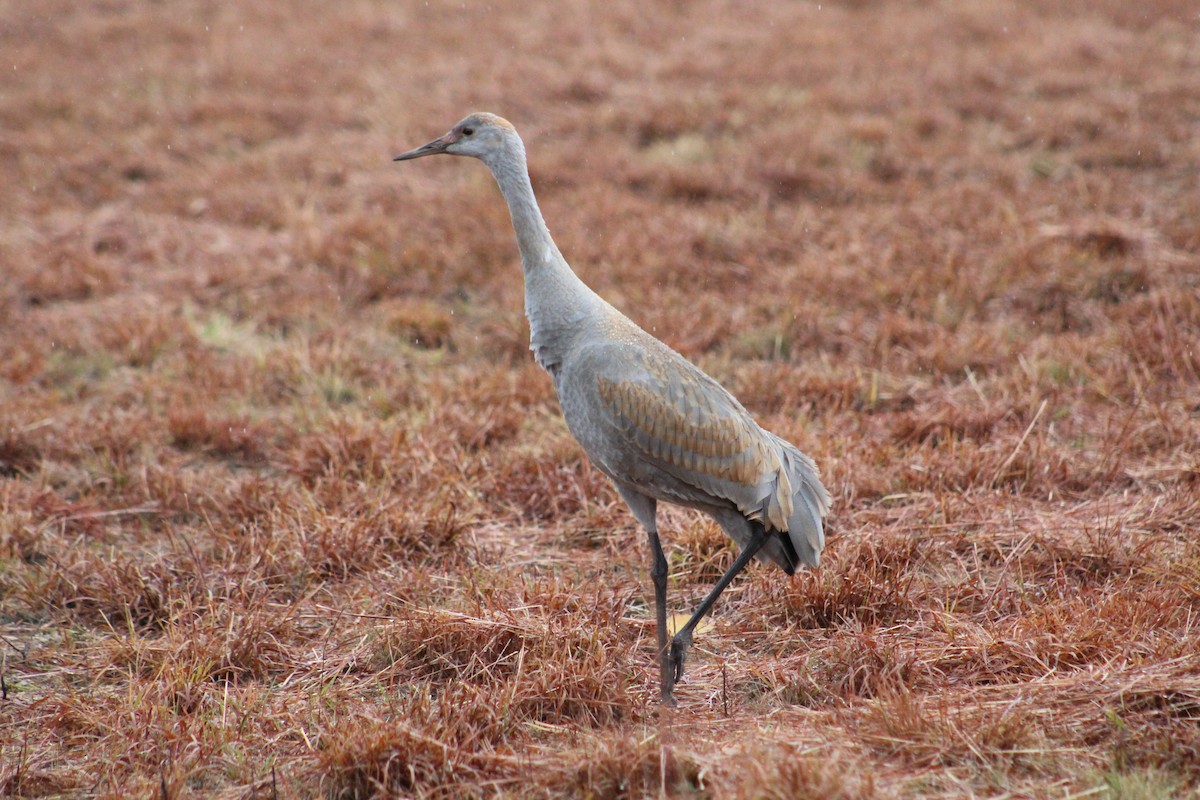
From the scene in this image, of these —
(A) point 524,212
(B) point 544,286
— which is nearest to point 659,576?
(B) point 544,286

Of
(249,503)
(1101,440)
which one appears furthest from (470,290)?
(1101,440)

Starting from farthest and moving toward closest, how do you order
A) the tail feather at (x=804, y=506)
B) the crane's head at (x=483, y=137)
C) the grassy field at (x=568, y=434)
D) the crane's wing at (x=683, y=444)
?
the crane's head at (x=483, y=137) < the tail feather at (x=804, y=506) < the crane's wing at (x=683, y=444) < the grassy field at (x=568, y=434)

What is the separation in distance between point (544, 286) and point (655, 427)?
25.9 inches

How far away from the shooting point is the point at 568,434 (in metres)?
5.66

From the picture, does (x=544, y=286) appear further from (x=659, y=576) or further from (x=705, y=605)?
(x=705, y=605)

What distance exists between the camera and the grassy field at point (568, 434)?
340 centimetres

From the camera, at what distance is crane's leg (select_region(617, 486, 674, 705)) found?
3.73 m

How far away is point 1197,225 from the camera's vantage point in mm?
7480

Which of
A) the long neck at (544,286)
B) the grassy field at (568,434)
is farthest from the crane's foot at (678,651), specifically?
the long neck at (544,286)

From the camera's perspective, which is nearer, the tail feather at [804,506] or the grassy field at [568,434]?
the grassy field at [568,434]

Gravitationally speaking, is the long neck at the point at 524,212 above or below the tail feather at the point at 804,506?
above

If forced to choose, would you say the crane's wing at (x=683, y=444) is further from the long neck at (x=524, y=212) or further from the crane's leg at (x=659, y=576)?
the long neck at (x=524, y=212)

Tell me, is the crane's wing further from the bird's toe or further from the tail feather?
the bird's toe

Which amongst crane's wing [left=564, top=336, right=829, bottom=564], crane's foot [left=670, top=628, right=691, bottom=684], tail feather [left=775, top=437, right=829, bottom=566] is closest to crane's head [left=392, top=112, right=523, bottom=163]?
crane's wing [left=564, top=336, right=829, bottom=564]
